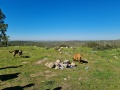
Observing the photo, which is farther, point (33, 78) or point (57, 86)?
point (33, 78)

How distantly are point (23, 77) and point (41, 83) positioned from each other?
2458mm

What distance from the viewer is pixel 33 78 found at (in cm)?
1521

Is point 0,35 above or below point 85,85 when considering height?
above

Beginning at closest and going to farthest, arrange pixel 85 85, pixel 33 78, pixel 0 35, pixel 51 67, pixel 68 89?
pixel 68 89
pixel 85 85
pixel 33 78
pixel 51 67
pixel 0 35

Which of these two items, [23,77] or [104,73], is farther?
[104,73]

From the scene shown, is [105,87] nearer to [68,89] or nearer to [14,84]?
[68,89]

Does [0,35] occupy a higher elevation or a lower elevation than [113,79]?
higher

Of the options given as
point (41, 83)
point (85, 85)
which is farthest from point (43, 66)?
point (85, 85)

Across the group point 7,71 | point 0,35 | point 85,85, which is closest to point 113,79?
point 85,85

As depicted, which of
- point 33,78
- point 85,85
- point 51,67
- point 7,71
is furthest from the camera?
point 51,67

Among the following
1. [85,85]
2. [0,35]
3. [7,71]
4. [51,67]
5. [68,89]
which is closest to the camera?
[68,89]

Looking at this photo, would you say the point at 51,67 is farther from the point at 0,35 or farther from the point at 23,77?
the point at 0,35

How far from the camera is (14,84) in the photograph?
1355cm

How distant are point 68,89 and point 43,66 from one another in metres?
7.11
